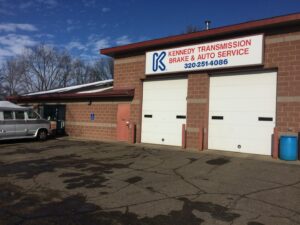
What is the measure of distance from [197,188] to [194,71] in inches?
296

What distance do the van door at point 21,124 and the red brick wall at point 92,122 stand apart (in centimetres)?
346

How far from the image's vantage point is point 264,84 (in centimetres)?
1162

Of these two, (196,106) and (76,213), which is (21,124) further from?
(76,213)

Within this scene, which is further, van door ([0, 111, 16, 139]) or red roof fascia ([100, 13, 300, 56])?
van door ([0, 111, 16, 139])

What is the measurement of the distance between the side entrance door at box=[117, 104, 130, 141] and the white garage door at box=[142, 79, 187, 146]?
106 cm

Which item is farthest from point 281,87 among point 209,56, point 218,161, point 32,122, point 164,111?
point 32,122

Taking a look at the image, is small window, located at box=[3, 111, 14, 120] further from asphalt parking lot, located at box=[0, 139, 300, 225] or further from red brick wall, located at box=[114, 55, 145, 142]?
red brick wall, located at box=[114, 55, 145, 142]

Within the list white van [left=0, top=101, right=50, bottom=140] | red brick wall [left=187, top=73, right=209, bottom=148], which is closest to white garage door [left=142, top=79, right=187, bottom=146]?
red brick wall [left=187, top=73, right=209, bottom=148]

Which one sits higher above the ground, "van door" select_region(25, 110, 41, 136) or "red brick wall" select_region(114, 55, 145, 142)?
"red brick wall" select_region(114, 55, 145, 142)

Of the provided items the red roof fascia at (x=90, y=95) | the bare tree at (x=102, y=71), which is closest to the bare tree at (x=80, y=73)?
the bare tree at (x=102, y=71)

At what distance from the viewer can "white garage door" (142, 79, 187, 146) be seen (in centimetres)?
1411

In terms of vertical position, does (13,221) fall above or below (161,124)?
below

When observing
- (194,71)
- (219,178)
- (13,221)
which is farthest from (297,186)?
(194,71)

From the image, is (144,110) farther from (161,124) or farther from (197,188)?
(197,188)
